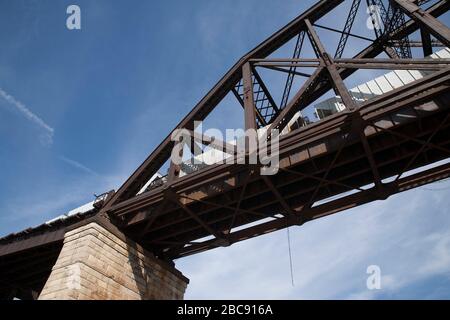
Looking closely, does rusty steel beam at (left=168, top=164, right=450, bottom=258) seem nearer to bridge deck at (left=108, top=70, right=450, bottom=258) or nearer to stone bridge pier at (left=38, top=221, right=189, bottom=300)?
bridge deck at (left=108, top=70, right=450, bottom=258)

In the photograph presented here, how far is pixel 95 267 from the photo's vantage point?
35.0 feet

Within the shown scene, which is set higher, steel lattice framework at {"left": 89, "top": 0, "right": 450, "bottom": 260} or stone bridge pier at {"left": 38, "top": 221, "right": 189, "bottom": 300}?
steel lattice framework at {"left": 89, "top": 0, "right": 450, "bottom": 260}

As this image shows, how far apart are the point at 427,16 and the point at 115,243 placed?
13048mm

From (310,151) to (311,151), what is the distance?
0.10 feet

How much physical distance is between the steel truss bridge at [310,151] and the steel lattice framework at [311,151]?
35mm

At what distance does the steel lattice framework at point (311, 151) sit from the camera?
855cm

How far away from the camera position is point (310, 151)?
9.77 meters

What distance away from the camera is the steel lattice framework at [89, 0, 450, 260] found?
8.55 m

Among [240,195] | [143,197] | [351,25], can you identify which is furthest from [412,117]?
[143,197]

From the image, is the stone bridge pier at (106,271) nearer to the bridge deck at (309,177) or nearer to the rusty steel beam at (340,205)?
the bridge deck at (309,177)

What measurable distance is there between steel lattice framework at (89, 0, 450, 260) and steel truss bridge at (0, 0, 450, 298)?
4cm

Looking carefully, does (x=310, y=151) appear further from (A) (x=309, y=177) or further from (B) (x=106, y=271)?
(B) (x=106, y=271)

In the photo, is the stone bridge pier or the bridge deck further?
the stone bridge pier
